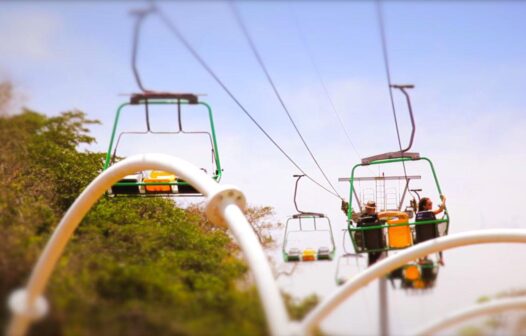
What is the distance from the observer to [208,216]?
8016 mm

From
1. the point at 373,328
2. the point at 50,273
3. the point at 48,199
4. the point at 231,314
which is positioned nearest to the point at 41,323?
the point at 50,273

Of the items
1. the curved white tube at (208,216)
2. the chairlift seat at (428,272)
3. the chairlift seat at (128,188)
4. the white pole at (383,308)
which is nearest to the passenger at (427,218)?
the chairlift seat at (428,272)

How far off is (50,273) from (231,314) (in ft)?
9.79

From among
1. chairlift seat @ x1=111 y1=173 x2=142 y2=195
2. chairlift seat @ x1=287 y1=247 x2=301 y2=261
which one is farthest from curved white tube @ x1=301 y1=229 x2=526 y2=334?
chairlift seat @ x1=111 y1=173 x2=142 y2=195

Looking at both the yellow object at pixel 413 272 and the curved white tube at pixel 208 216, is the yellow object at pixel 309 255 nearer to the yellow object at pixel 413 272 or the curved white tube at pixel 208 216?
the yellow object at pixel 413 272

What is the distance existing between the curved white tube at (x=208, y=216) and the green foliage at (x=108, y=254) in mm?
239

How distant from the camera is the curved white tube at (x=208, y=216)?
6633 mm

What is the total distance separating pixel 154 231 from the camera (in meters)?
17.9

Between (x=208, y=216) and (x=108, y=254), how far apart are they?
7286mm

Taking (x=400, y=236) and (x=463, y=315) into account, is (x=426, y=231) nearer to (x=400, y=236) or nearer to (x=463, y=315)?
(x=400, y=236)

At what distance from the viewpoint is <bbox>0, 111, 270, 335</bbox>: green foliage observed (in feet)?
26.1

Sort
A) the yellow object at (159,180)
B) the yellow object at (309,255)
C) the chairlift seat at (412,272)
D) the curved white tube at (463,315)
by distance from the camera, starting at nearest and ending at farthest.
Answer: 1. the curved white tube at (463,315)
2. the yellow object at (159,180)
3. the chairlift seat at (412,272)
4. the yellow object at (309,255)

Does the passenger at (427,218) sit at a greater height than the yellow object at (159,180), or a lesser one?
lesser

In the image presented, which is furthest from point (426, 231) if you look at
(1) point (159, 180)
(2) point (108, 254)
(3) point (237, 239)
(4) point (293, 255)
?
(2) point (108, 254)
